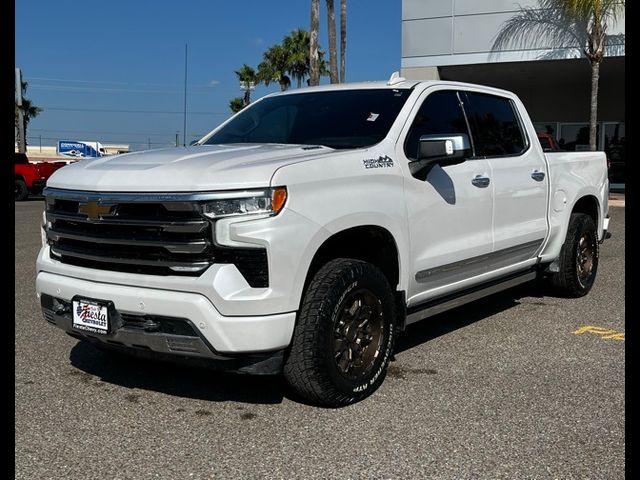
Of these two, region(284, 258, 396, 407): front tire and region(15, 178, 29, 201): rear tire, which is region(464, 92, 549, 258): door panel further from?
region(15, 178, 29, 201): rear tire

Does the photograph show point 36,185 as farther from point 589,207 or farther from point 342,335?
point 342,335

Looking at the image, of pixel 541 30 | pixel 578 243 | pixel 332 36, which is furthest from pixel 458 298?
pixel 332 36

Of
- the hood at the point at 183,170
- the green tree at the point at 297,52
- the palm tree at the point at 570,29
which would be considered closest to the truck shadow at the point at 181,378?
the hood at the point at 183,170

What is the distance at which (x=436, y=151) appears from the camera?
438 centimetres

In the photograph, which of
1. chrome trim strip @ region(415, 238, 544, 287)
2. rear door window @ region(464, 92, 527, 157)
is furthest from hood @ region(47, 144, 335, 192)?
rear door window @ region(464, 92, 527, 157)

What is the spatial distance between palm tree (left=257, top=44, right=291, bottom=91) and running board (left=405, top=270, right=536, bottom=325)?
43462 mm

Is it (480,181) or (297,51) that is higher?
(297,51)

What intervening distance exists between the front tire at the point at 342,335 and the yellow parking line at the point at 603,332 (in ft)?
7.50

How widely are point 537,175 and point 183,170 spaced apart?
3.43 meters

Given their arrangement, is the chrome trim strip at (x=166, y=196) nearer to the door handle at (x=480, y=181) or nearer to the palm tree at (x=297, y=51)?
the door handle at (x=480, y=181)

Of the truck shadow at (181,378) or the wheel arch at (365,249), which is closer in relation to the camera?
the wheel arch at (365,249)

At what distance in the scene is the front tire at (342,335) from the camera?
12.4ft

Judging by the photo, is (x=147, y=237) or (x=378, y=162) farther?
(x=378, y=162)

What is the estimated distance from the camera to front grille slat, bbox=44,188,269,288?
140 inches
